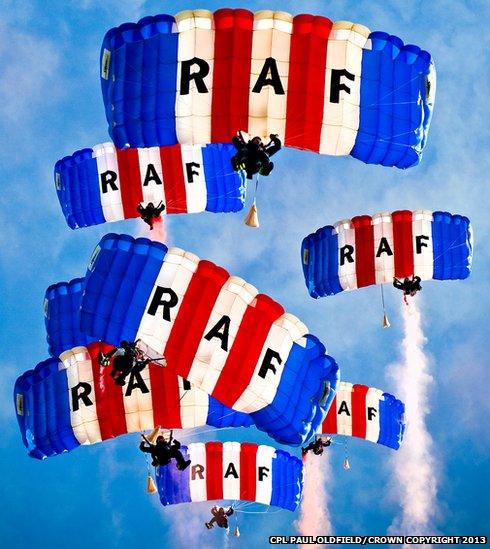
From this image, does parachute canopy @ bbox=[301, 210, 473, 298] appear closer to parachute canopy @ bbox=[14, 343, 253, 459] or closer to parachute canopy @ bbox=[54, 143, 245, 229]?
parachute canopy @ bbox=[54, 143, 245, 229]

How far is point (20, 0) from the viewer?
2478 inches

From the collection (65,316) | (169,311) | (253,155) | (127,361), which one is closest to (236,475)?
(65,316)

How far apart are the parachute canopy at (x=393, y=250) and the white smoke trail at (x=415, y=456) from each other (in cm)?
2465

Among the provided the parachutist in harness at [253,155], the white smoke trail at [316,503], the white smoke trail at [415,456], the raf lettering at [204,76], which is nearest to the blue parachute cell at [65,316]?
the parachutist in harness at [253,155]

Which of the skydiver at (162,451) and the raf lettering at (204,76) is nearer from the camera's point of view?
the raf lettering at (204,76)

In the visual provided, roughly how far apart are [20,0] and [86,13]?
4.35 meters

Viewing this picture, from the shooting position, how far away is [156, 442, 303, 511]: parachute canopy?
2436cm

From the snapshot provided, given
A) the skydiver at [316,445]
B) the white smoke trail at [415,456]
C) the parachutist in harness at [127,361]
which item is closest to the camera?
the parachutist in harness at [127,361]

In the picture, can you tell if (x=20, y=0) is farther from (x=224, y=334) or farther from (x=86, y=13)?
(x=224, y=334)

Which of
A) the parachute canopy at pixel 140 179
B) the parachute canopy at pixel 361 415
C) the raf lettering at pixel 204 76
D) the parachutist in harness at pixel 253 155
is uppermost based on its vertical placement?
the parachute canopy at pixel 140 179

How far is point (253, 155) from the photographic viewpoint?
1778 centimetres

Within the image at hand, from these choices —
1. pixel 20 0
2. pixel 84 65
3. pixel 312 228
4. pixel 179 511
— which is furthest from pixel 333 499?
pixel 20 0

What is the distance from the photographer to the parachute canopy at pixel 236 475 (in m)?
24.4

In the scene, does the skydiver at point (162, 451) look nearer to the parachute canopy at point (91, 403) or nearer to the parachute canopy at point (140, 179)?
the parachute canopy at point (91, 403)
